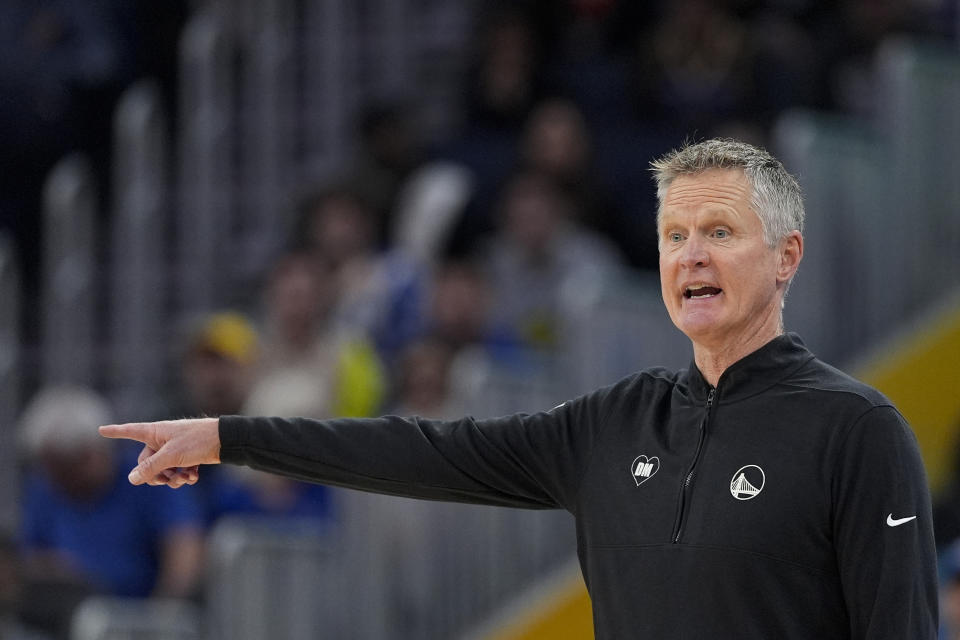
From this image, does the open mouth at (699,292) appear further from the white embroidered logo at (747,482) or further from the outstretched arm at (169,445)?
the outstretched arm at (169,445)

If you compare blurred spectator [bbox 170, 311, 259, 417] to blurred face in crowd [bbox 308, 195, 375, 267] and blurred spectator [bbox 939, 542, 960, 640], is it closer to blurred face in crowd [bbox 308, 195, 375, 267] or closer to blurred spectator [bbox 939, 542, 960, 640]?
blurred face in crowd [bbox 308, 195, 375, 267]

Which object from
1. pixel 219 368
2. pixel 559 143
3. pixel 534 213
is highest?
pixel 559 143

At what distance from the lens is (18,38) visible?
9938 mm

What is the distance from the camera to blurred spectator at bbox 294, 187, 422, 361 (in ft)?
27.6

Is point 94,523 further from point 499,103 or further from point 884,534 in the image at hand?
point 884,534

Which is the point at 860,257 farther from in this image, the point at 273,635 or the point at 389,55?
the point at 389,55

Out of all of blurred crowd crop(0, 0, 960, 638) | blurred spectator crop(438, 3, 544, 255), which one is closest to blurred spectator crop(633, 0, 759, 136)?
blurred crowd crop(0, 0, 960, 638)

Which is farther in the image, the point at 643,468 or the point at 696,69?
the point at 696,69

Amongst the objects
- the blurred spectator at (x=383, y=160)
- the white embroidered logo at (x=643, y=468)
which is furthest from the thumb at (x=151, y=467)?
the blurred spectator at (x=383, y=160)

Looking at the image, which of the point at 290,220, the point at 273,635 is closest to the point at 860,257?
the point at 273,635

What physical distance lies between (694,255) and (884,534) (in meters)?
0.58

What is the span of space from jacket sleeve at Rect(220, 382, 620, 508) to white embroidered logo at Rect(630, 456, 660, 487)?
154 mm

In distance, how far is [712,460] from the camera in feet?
10.4

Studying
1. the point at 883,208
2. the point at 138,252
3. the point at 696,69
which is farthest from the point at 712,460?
the point at 138,252
